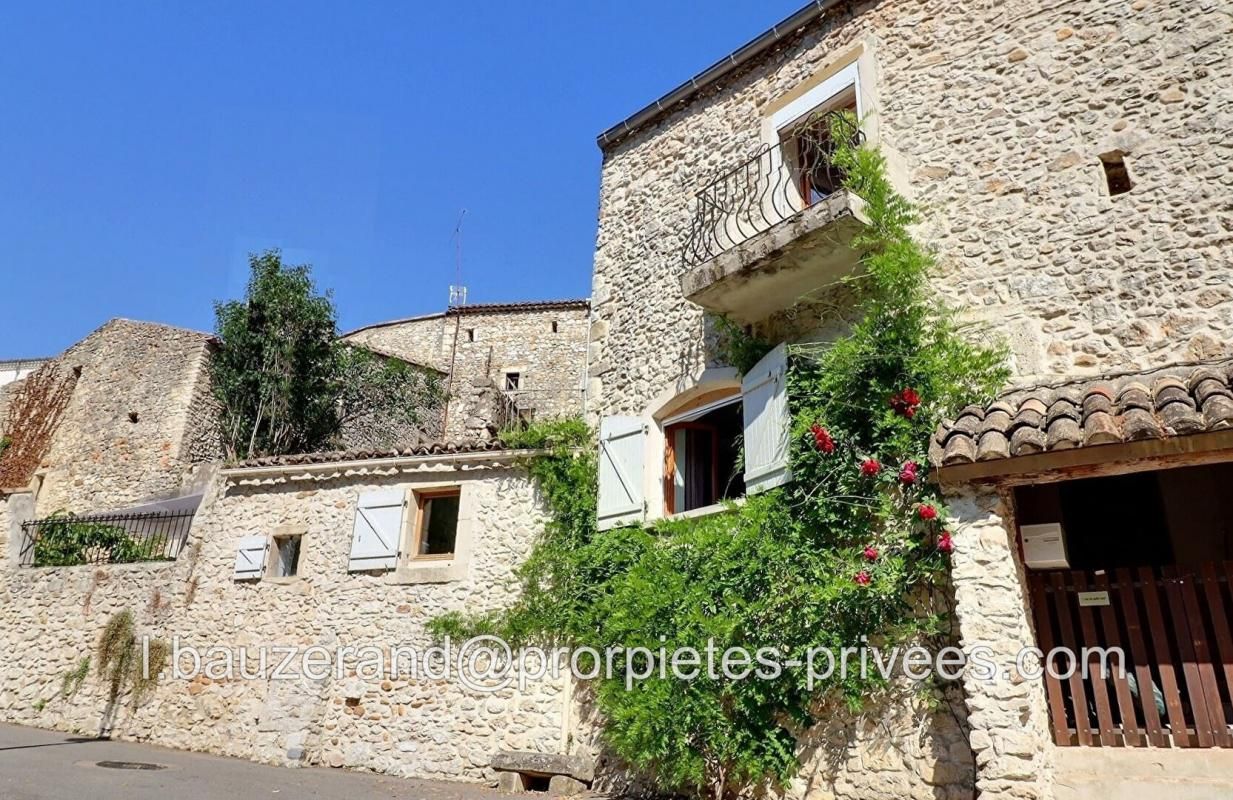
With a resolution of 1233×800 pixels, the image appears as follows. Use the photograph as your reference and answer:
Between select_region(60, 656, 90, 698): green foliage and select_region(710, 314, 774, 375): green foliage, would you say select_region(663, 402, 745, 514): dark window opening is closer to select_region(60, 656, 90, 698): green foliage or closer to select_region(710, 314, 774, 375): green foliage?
select_region(710, 314, 774, 375): green foliage

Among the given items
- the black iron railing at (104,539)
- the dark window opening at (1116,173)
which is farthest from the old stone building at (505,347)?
the dark window opening at (1116,173)

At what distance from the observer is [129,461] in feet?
55.1

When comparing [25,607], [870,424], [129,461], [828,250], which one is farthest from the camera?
[129,461]

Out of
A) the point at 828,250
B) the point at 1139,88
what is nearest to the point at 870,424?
the point at 828,250

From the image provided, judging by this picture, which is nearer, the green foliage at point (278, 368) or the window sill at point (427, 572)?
the window sill at point (427, 572)

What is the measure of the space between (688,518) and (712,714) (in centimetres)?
183

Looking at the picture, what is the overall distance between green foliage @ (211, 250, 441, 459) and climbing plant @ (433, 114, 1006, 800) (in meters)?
11.7

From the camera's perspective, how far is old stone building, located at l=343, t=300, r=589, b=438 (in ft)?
69.4

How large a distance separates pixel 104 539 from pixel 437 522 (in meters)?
5.98

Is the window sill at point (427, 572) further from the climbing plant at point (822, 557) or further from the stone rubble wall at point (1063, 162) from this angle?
the stone rubble wall at point (1063, 162)

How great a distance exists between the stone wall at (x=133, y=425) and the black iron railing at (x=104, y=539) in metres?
3.97

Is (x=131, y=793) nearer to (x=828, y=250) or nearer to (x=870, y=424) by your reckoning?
(x=870, y=424)

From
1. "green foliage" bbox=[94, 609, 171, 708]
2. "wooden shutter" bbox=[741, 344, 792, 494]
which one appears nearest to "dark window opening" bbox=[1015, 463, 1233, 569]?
"wooden shutter" bbox=[741, 344, 792, 494]

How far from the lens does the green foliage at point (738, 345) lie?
7.50 metres
